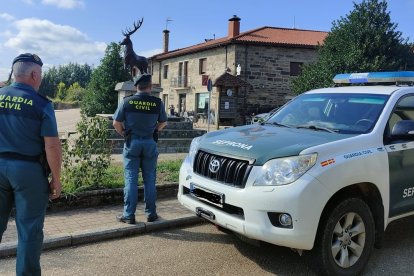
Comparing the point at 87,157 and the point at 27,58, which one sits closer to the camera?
the point at 27,58

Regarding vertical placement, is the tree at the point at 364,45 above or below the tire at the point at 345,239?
above

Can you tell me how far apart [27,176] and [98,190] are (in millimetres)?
3230

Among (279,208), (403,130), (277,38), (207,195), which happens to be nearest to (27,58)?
(207,195)

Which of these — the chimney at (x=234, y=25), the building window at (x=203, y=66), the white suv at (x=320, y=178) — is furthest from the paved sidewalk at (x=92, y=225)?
the building window at (x=203, y=66)

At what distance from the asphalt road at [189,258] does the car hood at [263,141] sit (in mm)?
1184

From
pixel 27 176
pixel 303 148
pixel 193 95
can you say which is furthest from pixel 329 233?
pixel 193 95

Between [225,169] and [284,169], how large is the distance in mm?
652

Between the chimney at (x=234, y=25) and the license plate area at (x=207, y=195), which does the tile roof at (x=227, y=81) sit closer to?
the chimney at (x=234, y=25)

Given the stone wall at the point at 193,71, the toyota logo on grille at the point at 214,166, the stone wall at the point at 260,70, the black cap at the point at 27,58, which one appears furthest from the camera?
the stone wall at the point at 193,71

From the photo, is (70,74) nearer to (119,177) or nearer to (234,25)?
(234,25)

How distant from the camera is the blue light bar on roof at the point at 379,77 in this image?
5777mm

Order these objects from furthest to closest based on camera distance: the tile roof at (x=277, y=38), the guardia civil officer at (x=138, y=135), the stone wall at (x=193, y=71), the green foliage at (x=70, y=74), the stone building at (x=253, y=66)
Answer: the green foliage at (x=70, y=74), the stone wall at (x=193, y=71), the tile roof at (x=277, y=38), the stone building at (x=253, y=66), the guardia civil officer at (x=138, y=135)

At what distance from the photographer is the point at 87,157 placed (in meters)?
6.74

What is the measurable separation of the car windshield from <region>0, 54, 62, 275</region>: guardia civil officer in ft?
9.54
